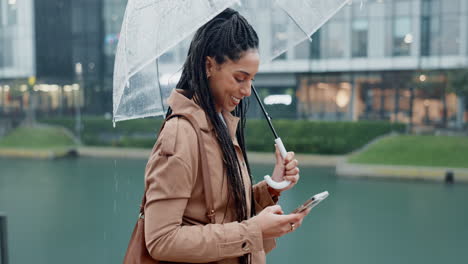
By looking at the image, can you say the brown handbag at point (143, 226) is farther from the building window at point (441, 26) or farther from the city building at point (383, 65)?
the building window at point (441, 26)

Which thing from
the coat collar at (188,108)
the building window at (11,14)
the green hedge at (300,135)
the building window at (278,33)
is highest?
the building window at (11,14)

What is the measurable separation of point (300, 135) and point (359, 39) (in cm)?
625

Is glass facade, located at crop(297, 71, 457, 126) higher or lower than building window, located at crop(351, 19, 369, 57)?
lower

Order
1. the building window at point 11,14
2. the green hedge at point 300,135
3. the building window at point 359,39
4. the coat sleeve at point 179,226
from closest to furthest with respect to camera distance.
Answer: the coat sleeve at point 179,226 → the green hedge at point 300,135 → the building window at point 359,39 → the building window at point 11,14

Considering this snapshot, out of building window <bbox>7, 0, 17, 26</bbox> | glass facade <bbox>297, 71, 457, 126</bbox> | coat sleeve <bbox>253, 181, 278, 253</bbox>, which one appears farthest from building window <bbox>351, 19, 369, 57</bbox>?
coat sleeve <bbox>253, 181, 278, 253</bbox>

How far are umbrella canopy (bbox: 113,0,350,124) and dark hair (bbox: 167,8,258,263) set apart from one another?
0.05 m

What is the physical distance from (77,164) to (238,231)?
641 inches

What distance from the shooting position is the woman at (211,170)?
1132 mm

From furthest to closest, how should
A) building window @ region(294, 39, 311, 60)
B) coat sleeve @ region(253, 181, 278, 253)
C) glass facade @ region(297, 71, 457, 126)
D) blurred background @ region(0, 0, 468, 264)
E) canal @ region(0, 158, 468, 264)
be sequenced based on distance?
1. building window @ region(294, 39, 311, 60)
2. glass facade @ region(297, 71, 457, 126)
3. blurred background @ region(0, 0, 468, 264)
4. canal @ region(0, 158, 468, 264)
5. coat sleeve @ region(253, 181, 278, 253)

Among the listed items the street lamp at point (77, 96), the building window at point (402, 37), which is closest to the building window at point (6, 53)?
the street lamp at point (77, 96)

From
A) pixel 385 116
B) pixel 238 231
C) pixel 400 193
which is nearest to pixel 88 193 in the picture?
pixel 400 193

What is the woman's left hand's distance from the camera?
145 centimetres

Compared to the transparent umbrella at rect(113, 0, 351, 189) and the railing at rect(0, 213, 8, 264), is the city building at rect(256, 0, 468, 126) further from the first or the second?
the transparent umbrella at rect(113, 0, 351, 189)

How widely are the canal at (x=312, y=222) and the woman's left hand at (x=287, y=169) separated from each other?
5.08 feet
